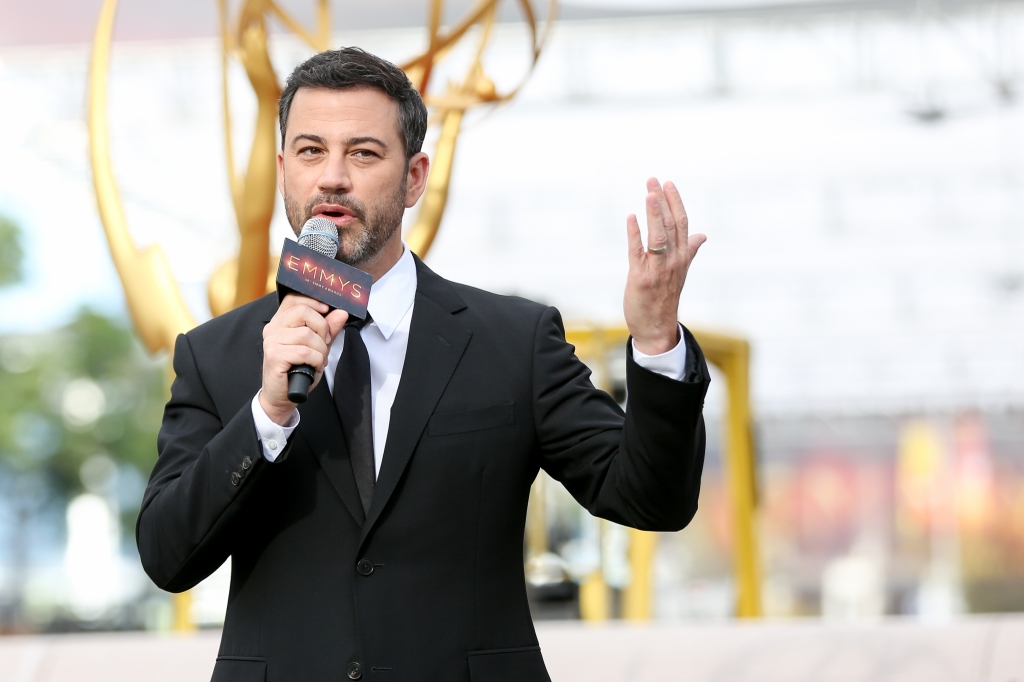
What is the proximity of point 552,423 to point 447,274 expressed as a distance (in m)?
17.7

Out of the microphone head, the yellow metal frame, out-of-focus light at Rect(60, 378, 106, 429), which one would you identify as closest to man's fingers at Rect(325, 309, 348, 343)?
the microphone head

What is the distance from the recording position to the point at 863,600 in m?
22.1

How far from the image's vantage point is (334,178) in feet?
5.72

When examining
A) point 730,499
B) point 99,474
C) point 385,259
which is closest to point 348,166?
point 385,259

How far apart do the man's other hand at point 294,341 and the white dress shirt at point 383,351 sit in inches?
1.9

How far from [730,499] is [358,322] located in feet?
19.3

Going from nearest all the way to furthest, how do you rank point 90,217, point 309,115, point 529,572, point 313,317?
point 313,317
point 309,115
point 529,572
point 90,217

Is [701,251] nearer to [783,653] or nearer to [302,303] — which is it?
[783,653]

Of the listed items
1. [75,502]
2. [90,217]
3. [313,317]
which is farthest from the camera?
[75,502]

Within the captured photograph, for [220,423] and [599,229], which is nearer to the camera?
[220,423]

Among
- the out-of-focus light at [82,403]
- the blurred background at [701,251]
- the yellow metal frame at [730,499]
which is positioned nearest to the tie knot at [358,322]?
→ the blurred background at [701,251]

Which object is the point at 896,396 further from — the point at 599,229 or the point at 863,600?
the point at 599,229

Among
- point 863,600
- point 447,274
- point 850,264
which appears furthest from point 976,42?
point 863,600

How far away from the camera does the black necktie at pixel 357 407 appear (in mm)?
1725
